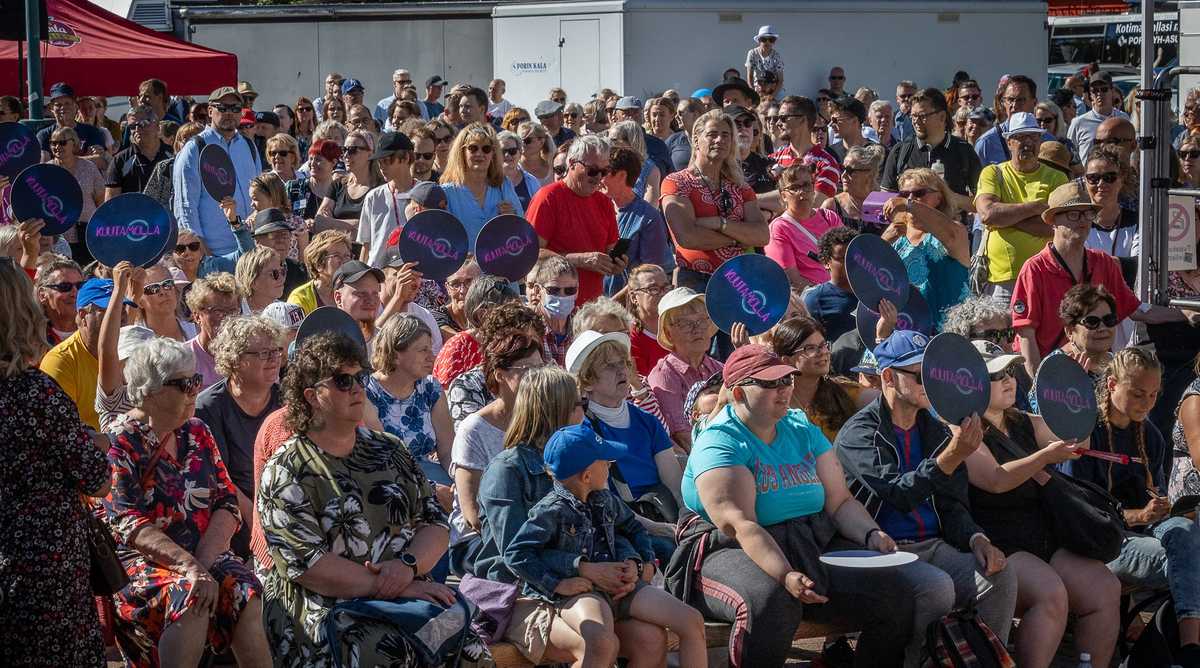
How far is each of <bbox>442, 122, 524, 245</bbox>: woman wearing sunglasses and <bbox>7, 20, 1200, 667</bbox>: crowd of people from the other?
2 centimetres

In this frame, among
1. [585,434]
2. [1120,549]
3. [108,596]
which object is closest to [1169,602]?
[1120,549]

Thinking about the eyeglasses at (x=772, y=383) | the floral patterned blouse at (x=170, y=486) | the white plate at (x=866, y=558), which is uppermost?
the eyeglasses at (x=772, y=383)

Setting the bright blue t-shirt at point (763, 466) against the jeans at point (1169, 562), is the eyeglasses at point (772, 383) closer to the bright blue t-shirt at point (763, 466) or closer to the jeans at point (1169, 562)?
the bright blue t-shirt at point (763, 466)

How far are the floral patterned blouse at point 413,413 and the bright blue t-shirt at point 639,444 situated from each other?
31.1 inches

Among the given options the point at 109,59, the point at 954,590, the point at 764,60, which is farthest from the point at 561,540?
the point at 764,60

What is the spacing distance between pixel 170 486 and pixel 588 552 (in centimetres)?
143

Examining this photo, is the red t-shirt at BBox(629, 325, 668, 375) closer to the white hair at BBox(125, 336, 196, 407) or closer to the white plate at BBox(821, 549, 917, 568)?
the white plate at BBox(821, 549, 917, 568)

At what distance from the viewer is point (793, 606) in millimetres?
5637

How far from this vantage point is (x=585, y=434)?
530cm

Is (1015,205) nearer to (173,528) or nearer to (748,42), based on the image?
(173,528)

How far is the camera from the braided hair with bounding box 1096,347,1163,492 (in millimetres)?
6723

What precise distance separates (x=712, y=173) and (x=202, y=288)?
323cm

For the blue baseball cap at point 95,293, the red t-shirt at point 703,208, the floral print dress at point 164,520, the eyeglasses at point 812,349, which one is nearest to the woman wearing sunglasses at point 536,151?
the red t-shirt at point 703,208

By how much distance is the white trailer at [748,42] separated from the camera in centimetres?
1983
